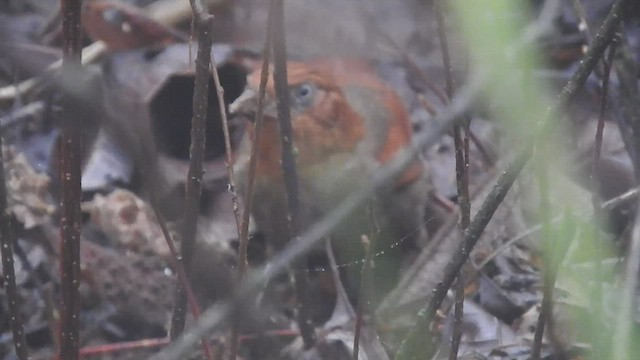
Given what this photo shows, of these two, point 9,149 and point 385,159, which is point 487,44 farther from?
point 9,149

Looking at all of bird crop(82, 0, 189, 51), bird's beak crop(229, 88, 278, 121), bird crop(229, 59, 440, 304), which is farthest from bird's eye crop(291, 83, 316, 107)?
bird crop(82, 0, 189, 51)

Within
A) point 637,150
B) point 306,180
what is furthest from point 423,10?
point 637,150

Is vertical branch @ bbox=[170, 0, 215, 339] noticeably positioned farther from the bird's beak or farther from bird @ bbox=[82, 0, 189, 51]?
bird @ bbox=[82, 0, 189, 51]

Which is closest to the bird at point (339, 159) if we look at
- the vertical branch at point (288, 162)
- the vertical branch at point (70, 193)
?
the vertical branch at point (288, 162)

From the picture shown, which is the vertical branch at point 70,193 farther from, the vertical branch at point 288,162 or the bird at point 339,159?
the bird at point 339,159

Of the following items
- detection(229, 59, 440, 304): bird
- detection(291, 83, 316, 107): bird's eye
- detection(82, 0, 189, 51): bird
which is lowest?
detection(229, 59, 440, 304): bird

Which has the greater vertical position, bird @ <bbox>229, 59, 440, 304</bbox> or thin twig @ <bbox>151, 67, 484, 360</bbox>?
thin twig @ <bbox>151, 67, 484, 360</bbox>
